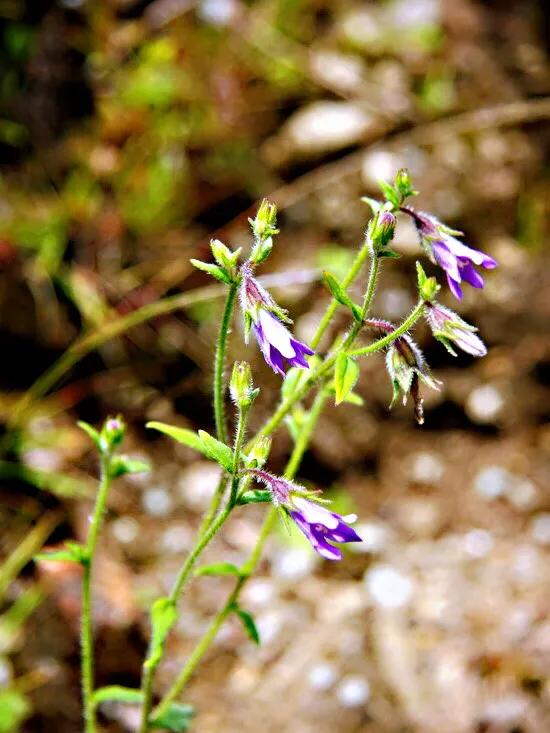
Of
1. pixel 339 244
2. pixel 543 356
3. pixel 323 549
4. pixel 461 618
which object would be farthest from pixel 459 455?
pixel 323 549

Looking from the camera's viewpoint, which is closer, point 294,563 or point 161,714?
point 161,714

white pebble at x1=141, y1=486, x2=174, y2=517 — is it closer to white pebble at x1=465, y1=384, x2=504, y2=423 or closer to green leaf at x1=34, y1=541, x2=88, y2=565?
white pebble at x1=465, y1=384, x2=504, y2=423

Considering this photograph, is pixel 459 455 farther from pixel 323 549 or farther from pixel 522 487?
pixel 323 549

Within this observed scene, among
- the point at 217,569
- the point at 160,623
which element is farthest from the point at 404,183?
the point at 160,623

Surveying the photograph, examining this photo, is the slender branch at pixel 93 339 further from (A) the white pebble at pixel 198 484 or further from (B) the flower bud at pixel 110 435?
(B) the flower bud at pixel 110 435

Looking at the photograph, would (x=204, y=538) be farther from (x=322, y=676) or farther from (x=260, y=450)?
(x=322, y=676)

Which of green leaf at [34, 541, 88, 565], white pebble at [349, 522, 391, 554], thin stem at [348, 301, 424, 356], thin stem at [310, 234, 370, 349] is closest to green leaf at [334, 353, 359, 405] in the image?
thin stem at [348, 301, 424, 356]
